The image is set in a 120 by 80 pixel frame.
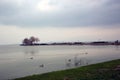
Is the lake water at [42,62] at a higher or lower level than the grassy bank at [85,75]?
lower

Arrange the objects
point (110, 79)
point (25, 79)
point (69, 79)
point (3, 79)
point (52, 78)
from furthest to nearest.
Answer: point (3, 79), point (25, 79), point (52, 78), point (69, 79), point (110, 79)

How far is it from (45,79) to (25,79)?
2.32m

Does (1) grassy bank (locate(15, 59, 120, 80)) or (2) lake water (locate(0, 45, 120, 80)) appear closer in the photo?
(1) grassy bank (locate(15, 59, 120, 80))

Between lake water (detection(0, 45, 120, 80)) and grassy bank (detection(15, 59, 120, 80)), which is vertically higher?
grassy bank (detection(15, 59, 120, 80))

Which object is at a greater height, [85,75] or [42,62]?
[85,75]

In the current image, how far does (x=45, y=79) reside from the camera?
684 inches

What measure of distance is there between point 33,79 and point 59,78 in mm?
2448

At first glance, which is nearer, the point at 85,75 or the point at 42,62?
the point at 85,75

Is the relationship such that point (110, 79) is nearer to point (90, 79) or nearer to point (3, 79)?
point (90, 79)

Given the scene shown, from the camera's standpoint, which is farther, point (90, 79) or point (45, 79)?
point (45, 79)

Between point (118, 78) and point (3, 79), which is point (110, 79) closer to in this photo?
point (118, 78)

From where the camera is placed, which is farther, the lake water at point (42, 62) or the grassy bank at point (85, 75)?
the lake water at point (42, 62)

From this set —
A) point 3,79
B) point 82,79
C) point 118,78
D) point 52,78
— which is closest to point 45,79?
point 52,78

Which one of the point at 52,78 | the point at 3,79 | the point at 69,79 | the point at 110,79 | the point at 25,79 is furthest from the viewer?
the point at 3,79
